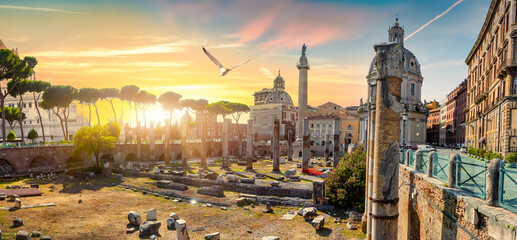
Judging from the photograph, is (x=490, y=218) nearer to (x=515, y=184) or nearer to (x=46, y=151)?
(x=515, y=184)

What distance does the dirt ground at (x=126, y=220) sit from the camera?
12703 millimetres

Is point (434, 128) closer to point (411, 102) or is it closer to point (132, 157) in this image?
point (411, 102)

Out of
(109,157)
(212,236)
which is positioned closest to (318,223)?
(212,236)

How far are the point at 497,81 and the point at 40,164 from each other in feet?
148

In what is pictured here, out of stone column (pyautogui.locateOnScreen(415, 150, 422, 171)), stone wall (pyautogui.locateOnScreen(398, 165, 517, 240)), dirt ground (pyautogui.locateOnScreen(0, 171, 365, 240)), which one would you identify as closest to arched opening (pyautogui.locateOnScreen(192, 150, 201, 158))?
dirt ground (pyautogui.locateOnScreen(0, 171, 365, 240))

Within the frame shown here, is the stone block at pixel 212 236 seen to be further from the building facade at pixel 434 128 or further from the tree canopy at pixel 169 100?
the building facade at pixel 434 128

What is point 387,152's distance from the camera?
8.06m

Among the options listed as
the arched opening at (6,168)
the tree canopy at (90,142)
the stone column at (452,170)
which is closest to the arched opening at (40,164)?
the arched opening at (6,168)

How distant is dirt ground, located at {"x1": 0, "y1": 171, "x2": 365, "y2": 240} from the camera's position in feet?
41.7

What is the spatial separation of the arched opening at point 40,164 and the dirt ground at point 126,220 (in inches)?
463

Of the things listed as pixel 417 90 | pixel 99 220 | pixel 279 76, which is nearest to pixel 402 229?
pixel 99 220

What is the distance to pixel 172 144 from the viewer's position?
43.1 metres

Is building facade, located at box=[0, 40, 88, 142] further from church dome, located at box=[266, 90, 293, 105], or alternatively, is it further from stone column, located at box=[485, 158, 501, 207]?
stone column, located at box=[485, 158, 501, 207]

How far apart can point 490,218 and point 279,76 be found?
87106mm
